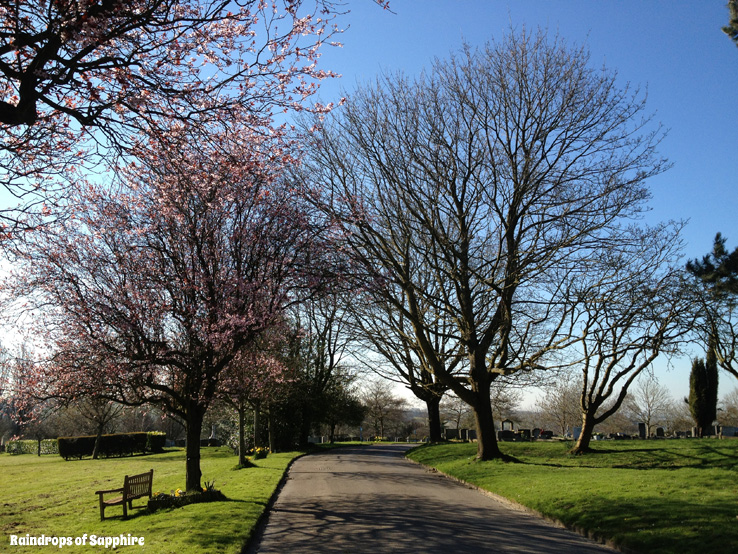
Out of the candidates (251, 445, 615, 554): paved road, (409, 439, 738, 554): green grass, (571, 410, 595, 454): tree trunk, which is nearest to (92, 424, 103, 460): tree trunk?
(409, 439, 738, 554): green grass

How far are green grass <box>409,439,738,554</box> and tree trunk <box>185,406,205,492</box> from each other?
787cm

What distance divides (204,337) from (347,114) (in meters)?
10.5

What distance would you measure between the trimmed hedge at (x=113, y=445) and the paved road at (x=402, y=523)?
98.2ft

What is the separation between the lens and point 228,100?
7.17 meters

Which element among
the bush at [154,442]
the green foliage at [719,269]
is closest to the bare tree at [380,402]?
the bush at [154,442]

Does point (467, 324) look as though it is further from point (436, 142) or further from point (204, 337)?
point (204, 337)

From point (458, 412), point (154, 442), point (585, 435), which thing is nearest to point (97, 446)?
point (154, 442)

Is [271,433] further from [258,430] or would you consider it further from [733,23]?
[733,23]

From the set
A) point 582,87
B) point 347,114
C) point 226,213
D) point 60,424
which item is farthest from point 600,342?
point 60,424

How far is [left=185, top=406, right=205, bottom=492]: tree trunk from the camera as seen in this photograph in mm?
13594

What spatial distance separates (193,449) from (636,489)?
35.6 ft

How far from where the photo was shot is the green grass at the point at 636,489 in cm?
854

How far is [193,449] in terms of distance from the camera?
1379 centimetres

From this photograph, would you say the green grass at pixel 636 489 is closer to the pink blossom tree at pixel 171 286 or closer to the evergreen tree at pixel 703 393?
the pink blossom tree at pixel 171 286
